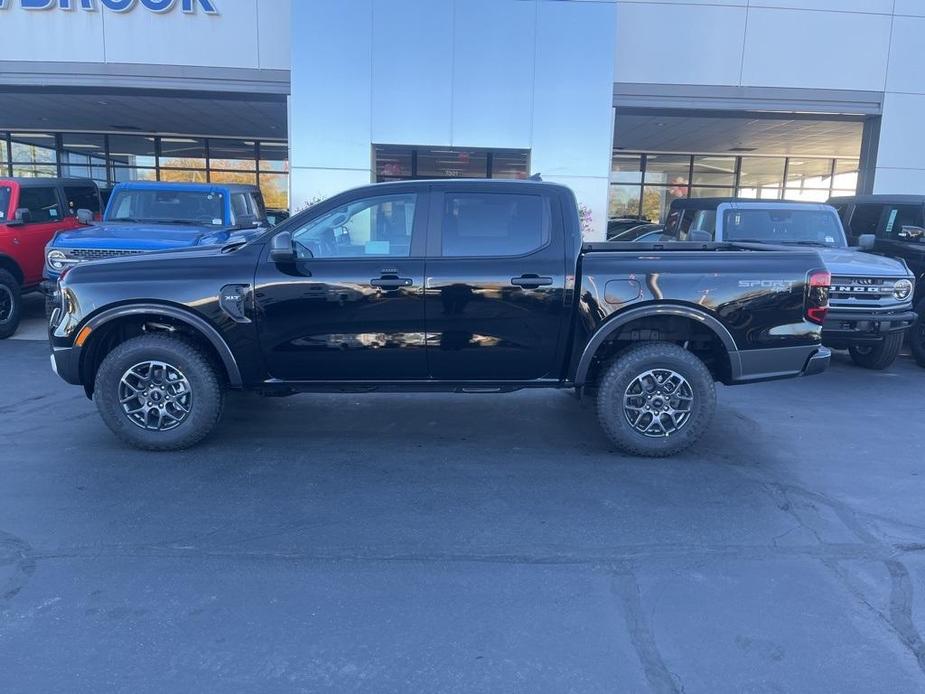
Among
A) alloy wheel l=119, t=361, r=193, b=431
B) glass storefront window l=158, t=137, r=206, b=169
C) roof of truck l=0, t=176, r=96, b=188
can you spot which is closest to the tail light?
alloy wheel l=119, t=361, r=193, b=431

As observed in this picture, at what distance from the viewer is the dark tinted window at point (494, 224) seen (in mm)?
5453

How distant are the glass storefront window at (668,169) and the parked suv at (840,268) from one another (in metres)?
14.0

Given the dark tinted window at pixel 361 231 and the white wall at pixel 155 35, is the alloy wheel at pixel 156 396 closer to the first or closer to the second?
the dark tinted window at pixel 361 231

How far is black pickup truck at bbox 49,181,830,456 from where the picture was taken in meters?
5.31

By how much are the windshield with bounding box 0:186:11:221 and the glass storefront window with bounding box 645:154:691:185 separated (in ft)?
62.0

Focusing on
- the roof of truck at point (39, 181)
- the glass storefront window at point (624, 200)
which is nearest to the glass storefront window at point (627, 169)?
the glass storefront window at point (624, 200)

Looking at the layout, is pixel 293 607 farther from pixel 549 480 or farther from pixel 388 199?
pixel 388 199

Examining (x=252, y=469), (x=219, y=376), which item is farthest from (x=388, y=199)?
(x=252, y=469)

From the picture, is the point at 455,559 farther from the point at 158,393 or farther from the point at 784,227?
the point at 784,227

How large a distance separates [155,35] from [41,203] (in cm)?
455

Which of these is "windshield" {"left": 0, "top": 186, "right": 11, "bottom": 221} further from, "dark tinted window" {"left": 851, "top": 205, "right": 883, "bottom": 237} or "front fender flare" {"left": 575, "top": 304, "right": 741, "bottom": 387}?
"dark tinted window" {"left": 851, "top": 205, "right": 883, "bottom": 237}

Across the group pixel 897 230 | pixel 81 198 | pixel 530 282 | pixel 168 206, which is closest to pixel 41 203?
pixel 81 198

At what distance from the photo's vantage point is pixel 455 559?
12.9 ft

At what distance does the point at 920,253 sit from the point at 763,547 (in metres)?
7.12
